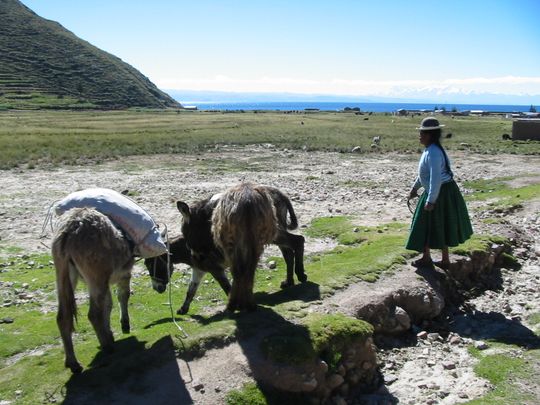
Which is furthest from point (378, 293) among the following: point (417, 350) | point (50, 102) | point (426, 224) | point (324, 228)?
point (50, 102)

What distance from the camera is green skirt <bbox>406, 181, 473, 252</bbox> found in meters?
9.47

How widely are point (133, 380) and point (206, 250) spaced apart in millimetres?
3192

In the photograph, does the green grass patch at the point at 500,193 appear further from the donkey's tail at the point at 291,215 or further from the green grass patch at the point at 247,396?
the green grass patch at the point at 247,396

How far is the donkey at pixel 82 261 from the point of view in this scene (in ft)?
22.2

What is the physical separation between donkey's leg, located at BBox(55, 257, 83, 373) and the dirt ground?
3.60 feet

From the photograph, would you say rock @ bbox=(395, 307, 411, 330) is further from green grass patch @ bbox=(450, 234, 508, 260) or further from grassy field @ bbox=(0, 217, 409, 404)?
green grass patch @ bbox=(450, 234, 508, 260)

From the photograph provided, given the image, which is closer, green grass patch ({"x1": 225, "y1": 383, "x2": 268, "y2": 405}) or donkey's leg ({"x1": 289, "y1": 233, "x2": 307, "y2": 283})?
green grass patch ({"x1": 225, "y1": 383, "x2": 268, "y2": 405})

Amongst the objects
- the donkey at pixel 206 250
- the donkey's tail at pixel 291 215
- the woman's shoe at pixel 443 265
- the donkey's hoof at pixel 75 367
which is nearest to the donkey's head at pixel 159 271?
the donkey at pixel 206 250

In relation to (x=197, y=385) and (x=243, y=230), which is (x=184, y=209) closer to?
(x=243, y=230)

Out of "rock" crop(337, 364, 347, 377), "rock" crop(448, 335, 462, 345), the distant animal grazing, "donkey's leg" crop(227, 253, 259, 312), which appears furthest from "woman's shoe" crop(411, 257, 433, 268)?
"donkey's leg" crop(227, 253, 259, 312)

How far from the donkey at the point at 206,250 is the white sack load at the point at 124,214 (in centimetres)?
97

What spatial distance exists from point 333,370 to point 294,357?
0.71 meters

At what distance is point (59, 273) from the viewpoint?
269 inches

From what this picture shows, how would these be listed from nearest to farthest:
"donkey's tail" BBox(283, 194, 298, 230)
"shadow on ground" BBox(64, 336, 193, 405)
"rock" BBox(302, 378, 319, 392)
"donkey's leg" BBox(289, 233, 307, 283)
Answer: "shadow on ground" BBox(64, 336, 193, 405) → "rock" BBox(302, 378, 319, 392) → "donkey's tail" BBox(283, 194, 298, 230) → "donkey's leg" BBox(289, 233, 307, 283)
